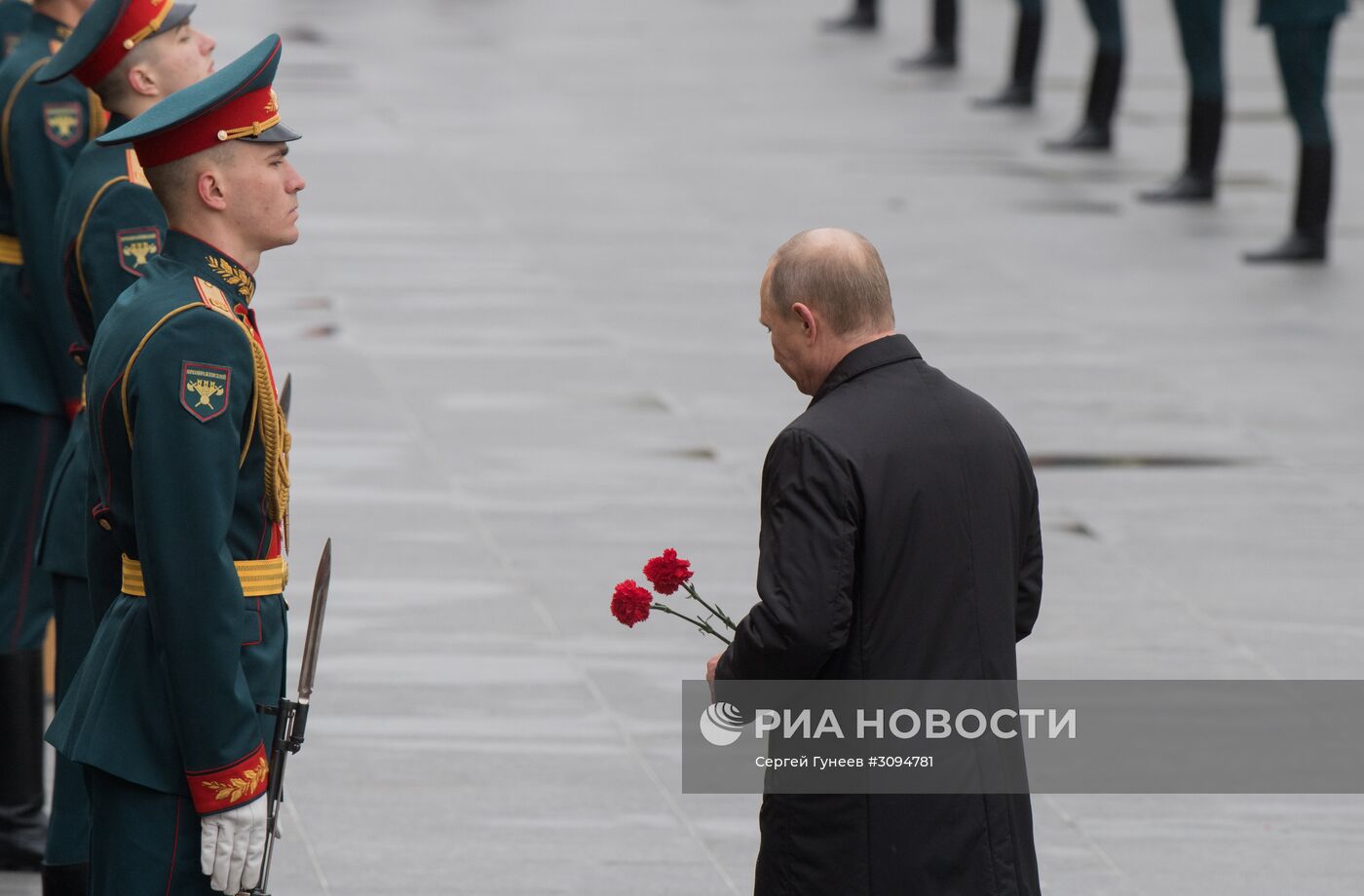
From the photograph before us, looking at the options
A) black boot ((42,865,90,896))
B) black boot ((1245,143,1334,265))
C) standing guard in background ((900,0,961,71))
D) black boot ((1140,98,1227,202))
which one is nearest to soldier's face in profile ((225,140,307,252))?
black boot ((42,865,90,896))

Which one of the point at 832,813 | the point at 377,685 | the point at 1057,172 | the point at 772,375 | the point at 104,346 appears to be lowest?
the point at 1057,172

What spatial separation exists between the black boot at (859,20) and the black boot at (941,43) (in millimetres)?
1590

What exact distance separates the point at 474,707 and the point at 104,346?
9.49 ft

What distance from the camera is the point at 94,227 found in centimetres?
460

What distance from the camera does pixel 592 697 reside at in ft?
21.2

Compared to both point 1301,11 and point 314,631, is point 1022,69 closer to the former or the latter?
point 1301,11

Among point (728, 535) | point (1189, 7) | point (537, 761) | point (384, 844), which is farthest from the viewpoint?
point (1189, 7)

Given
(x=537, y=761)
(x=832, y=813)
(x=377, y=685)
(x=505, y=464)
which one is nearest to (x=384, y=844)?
(x=537, y=761)

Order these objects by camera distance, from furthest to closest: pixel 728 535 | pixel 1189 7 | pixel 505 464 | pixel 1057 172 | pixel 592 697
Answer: pixel 1057 172 → pixel 1189 7 → pixel 505 464 → pixel 728 535 → pixel 592 697

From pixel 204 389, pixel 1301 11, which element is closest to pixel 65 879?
pixel 204 389

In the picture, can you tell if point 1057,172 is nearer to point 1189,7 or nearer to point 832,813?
point 1189,7

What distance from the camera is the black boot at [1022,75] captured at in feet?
52.7

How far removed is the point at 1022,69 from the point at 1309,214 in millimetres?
4641

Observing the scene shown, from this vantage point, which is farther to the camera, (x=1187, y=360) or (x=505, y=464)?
(x=1187, y=360)
